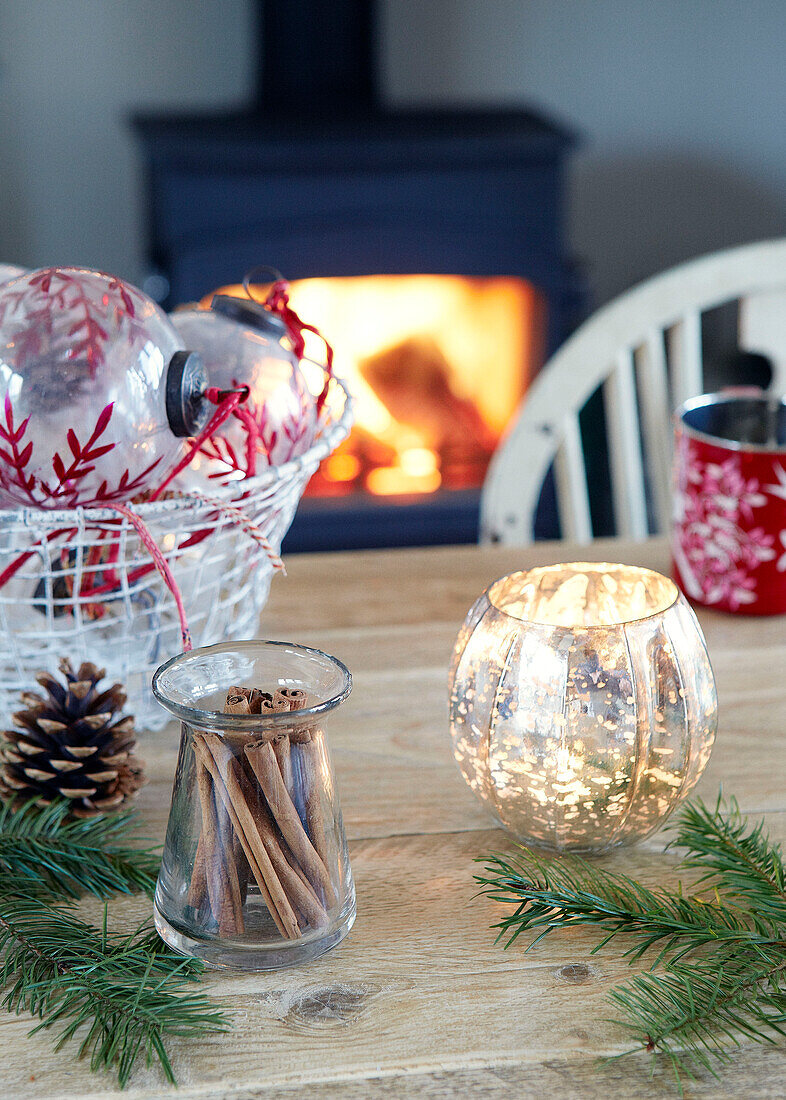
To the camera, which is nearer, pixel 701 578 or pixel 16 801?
pixel 16 801

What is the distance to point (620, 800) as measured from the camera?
0.48 m

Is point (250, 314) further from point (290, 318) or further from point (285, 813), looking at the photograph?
point (285, 813)

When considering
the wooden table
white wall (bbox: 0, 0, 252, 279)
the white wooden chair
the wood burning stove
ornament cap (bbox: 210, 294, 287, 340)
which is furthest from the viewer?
white wall (bbox: 0, 0, 252, 279)

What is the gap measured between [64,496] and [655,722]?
0.27 m

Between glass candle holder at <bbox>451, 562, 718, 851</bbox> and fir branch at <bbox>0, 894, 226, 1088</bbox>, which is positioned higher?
glass candle holder at <bbox>451, 562, 718, 851</bbox>

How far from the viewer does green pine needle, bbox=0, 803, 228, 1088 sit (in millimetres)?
405

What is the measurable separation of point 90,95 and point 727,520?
5.16 feet

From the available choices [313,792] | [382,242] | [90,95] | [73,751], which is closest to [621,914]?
[313,792]

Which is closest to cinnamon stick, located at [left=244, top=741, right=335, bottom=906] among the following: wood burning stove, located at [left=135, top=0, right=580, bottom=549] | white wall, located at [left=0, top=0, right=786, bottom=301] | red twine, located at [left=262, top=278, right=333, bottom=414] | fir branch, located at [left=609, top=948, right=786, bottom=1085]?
fir branch, located at [left=609, top=948, right=786, bottom=1085]

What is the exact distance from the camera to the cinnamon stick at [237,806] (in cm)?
42

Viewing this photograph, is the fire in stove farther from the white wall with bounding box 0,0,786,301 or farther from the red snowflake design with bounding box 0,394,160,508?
the red snowflake design with bounding box 0,394,160,508

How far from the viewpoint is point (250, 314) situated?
2.10 ft

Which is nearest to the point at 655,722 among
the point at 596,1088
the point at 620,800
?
the point at 620,800

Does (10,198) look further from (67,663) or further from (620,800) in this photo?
(620,800)
